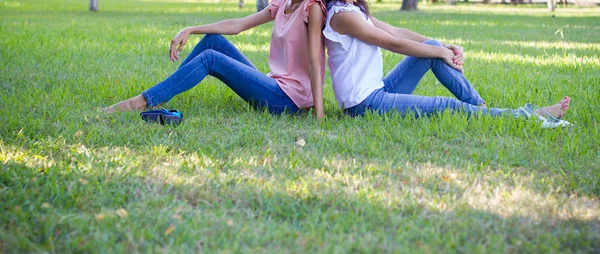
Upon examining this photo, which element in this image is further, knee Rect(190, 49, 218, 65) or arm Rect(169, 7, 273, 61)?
arm Rect(169, 7, 273, 61)

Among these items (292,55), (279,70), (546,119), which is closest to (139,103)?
(279,70)

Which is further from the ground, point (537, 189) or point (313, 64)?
point (313, 64)

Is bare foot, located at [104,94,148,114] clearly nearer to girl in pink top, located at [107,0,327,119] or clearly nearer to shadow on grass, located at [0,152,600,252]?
girl in pink top, located at [107,0,327,119]

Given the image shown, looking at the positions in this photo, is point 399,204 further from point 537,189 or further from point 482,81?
point 482,81

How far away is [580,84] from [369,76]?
9.32 feet

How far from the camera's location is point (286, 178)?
336 cm

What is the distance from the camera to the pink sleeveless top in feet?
15.2

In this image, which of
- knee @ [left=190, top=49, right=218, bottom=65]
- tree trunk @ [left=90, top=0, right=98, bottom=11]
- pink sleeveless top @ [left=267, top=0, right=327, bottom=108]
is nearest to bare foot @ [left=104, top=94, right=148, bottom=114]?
knee @ [left=190, top=49, right=218, bottom=65]

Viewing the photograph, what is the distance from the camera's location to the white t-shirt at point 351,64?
4543mm

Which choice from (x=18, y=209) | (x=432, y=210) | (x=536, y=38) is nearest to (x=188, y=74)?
(x=18, y=209)

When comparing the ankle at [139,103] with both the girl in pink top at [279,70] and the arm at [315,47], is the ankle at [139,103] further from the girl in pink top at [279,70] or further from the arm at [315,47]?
the arm at [315,47]

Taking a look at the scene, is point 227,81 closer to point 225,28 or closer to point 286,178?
point 225,28

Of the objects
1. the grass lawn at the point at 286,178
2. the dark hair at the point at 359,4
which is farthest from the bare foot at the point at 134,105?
the dark hair at the point at 359,4

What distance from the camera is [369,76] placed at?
463cm
